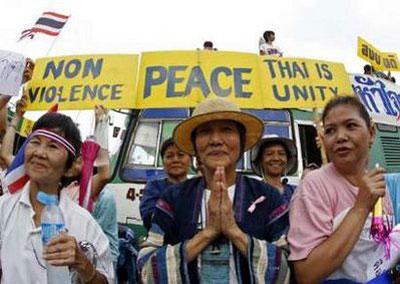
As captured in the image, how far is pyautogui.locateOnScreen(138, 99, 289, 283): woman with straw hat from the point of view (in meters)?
2.16

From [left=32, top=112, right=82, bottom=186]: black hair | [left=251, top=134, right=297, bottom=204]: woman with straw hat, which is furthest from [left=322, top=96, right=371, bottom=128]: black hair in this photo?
[left=251, top=134, right=297, bottom=204]: woman with straw hat

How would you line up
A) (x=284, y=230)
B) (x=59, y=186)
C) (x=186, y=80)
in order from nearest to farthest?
(x=284, y=230) < (x=59, y=186) < (x=186, y=80)

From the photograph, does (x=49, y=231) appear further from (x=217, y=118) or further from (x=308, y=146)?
(x=308, y=146)

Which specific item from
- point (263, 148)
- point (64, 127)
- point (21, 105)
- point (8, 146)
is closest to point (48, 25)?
point (21, 105)

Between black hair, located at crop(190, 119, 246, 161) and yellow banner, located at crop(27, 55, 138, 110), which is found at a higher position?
yellow banner, located at crop(27, 55, 138, 110)

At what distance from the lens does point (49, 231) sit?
200 cm

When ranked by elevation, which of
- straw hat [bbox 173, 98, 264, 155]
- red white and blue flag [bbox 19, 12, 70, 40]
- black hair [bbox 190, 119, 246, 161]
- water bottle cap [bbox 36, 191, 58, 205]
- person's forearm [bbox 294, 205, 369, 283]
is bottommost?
person's forearm [bbox 294, 205, 369, 283]

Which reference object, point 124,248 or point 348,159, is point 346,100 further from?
point 124,248

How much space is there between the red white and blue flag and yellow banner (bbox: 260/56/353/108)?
5.73 feet

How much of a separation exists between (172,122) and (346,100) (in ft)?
15.8

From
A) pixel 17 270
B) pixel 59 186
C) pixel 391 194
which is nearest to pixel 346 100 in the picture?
pixel 391 194

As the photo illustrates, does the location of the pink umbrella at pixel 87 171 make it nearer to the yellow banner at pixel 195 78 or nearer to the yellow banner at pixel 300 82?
the yellow banner at pixel 195 78

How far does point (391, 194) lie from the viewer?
2.34 metres

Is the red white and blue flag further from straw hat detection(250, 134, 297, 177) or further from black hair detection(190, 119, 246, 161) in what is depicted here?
black hair detection(190, 119, 246, 161)
